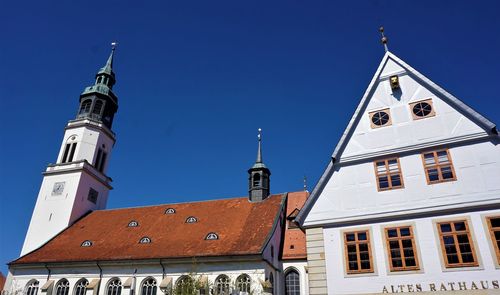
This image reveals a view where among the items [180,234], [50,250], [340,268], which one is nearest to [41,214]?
[50,250]

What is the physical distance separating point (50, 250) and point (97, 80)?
22286mm

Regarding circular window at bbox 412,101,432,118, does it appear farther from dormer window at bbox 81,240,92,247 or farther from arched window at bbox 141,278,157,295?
dormer window at bbox 81,240,92,247

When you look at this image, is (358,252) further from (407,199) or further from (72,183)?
(72,183)

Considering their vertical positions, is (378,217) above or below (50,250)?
below

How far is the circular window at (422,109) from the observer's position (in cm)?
1678

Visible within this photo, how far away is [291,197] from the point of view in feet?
117

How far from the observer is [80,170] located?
38.7 m

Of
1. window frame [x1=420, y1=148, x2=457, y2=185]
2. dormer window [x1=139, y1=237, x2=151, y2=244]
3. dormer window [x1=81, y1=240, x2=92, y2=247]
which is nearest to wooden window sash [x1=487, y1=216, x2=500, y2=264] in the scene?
window frame [x1=420, y1=148, x2=457, y2=185]

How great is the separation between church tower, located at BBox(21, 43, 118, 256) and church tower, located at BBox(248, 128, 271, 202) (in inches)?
717

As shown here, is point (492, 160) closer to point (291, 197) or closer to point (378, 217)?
point (378, 217)

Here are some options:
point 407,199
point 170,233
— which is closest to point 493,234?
point 407,199

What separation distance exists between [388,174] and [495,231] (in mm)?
4539

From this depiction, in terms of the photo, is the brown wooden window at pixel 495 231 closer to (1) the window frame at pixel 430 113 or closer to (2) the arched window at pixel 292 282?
(1) the window frame at pixel 430 113

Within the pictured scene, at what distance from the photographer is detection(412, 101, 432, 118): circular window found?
55.1 feet
